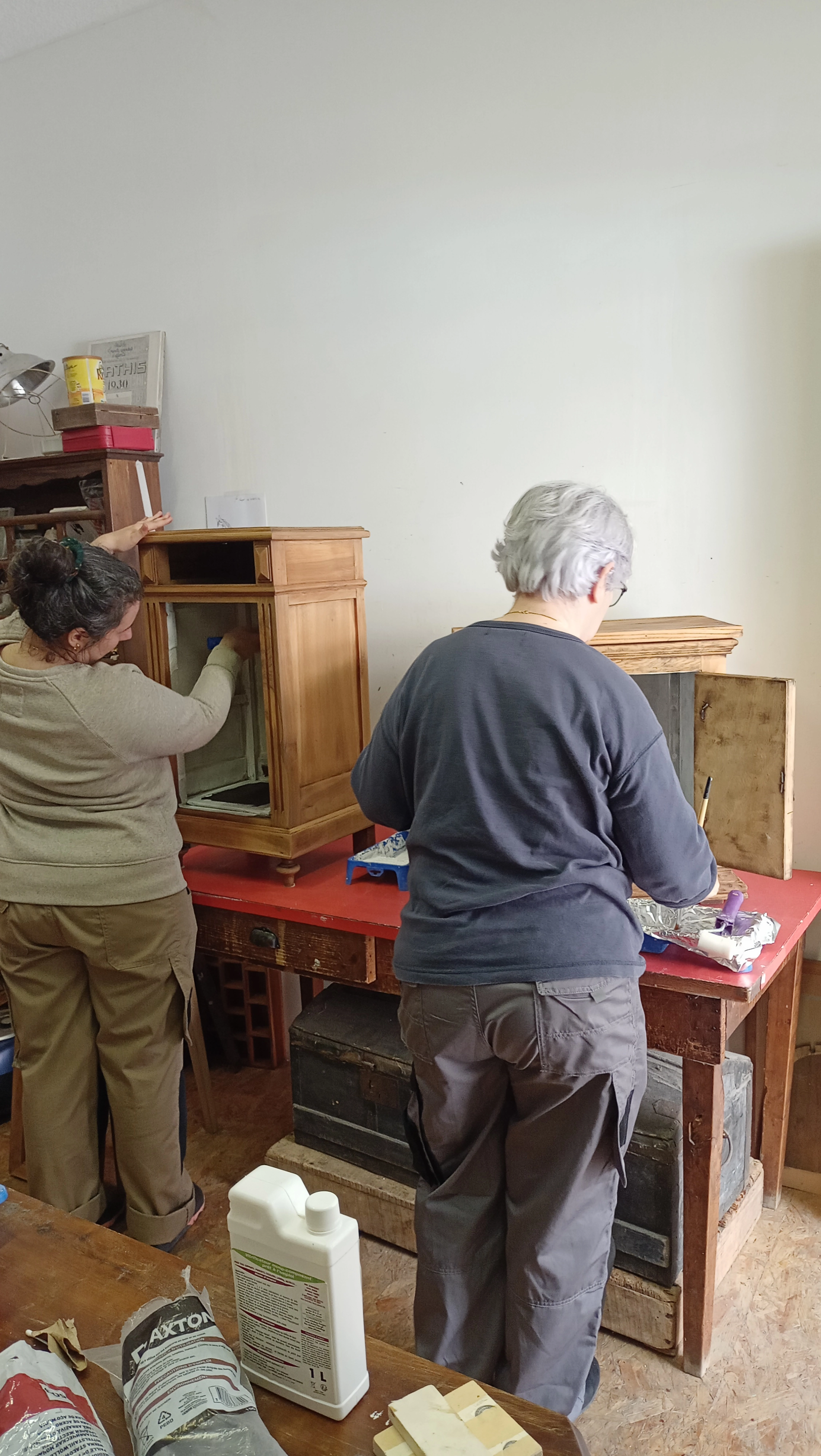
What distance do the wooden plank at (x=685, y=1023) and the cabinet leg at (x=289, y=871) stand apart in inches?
33.6

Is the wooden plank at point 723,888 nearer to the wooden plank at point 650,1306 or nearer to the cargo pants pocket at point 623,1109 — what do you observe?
the cargo pants pocket at point 623,1109

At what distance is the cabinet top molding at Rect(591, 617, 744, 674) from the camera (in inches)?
80.8

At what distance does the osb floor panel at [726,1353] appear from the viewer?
1756 millimetres

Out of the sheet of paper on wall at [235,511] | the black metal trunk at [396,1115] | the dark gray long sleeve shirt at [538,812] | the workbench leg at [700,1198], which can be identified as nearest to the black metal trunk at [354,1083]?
the black metal trunk at [396,1115]

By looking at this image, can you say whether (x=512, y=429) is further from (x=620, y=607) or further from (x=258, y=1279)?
(x=258, y=1279)

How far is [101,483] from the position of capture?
2.99 metres

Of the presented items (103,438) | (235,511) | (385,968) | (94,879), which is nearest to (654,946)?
(385,968)

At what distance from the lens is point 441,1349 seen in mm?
1726

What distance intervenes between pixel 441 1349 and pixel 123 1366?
1.02 metres

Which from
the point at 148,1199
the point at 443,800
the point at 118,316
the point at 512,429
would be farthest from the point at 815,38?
the point at 148,1199

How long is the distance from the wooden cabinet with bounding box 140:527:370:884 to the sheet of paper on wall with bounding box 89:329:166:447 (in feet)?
2.82

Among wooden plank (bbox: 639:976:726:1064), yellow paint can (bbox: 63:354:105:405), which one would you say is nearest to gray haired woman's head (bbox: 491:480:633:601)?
wooden plank (bbox: 639:976:726:1064)

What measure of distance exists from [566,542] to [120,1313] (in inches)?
45.4

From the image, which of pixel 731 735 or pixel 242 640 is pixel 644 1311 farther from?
pixel 242 640
